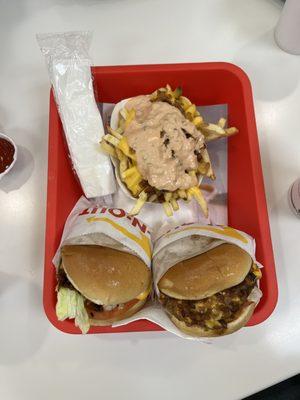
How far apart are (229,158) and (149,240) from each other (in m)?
0.34

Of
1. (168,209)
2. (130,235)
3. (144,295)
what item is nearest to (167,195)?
(168,209)

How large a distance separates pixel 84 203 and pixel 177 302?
38 cm

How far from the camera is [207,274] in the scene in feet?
2.71

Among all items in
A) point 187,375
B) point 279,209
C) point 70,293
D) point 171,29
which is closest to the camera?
point 70,293

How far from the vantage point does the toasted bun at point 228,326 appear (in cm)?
80

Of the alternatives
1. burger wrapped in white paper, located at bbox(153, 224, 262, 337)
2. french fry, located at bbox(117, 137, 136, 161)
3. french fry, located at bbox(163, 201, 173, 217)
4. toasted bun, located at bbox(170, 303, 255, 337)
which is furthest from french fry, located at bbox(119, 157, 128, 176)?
toasted bun, located at bbox(170, 303, 255, 337)

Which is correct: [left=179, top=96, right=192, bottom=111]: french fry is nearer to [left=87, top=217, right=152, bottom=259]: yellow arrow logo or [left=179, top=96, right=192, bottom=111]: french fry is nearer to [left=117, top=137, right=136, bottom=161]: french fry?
[left=117, top=137, right=136, bottom=161]: french fry

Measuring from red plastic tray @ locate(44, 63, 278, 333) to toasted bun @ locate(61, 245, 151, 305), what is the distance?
0.08m

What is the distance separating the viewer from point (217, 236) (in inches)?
34.4

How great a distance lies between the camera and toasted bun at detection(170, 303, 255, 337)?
800 mm

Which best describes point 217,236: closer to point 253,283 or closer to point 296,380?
point 253,283

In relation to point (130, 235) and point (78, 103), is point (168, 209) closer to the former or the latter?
point (130, 235)

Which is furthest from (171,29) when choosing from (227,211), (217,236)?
(217,236)

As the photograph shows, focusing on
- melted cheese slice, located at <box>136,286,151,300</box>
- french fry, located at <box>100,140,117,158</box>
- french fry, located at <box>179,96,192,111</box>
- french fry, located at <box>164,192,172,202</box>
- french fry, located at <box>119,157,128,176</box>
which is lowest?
melted cheese slice, located at <box>136,286,151,300</box>
